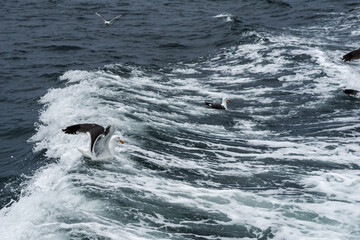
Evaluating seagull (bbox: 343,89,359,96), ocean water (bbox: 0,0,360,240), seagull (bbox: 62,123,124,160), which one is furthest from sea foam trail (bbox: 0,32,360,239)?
seagull (bbox: 343,89,359,96)

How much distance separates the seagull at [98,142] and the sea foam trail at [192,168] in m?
0.21

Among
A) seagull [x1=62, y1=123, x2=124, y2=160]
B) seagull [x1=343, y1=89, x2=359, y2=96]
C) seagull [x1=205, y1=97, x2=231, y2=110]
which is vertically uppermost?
seagull [x1=62, y1=123, x2=124, y2=160]

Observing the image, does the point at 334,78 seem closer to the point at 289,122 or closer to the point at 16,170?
the point at 289,122

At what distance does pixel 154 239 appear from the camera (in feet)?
25.5

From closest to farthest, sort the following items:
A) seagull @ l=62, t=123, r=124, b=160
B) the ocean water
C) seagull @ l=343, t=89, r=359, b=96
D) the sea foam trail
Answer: the sea foam trail → the ocean water → seagull @ l=62, t=123, r=124, b=160 → seagull @ l=343, t=89, r=359, b=96

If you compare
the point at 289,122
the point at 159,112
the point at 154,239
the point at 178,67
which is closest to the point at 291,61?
the point at 178,67

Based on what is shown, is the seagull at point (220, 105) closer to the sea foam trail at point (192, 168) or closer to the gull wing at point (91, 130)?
the sea foam trail at point (192, 168)

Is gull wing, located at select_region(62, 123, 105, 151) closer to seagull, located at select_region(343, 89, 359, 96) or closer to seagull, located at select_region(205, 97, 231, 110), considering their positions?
seagull, located at select_region(205, 97, 231, 110)

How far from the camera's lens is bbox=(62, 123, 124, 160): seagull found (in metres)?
10.4

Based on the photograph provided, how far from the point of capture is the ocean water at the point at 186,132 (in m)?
8.45

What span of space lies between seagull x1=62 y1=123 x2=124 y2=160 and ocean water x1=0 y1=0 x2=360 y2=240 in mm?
245

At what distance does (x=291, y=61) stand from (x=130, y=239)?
15795 millimetres

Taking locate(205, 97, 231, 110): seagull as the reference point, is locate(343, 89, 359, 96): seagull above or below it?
above

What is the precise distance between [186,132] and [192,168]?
272 centimetres
